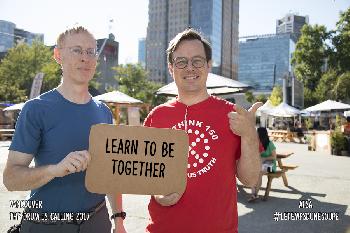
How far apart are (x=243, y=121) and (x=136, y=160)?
0.69 m

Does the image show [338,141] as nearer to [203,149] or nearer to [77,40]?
[203,149]

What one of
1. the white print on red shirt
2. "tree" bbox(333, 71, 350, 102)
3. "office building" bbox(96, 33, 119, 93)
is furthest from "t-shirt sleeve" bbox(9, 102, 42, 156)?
"office building" bbox(96, 33, 119, 93)

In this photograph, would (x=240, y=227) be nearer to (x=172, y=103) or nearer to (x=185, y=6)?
(x=172, y=103)

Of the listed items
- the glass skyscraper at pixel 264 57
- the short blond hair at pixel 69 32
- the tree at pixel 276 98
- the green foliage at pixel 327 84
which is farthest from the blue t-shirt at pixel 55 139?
the glass skyscraper at pixel 264 57

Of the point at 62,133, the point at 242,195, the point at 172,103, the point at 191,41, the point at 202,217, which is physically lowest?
the point at 242,195

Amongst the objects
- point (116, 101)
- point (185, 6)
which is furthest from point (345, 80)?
point (185, 6)

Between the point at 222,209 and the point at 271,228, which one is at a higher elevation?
the point at 222,209

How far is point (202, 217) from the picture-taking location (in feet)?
7.17

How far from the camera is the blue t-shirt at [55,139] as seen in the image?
2049 mm

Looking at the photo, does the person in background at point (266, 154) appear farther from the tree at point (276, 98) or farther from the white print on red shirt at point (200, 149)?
the tree at point (276, 98)

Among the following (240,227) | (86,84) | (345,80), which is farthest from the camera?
(345,80)

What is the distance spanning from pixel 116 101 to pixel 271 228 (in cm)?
1323

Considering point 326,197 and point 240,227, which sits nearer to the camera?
point 240,227

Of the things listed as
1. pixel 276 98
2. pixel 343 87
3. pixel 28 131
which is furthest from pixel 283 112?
pixel 276 98
